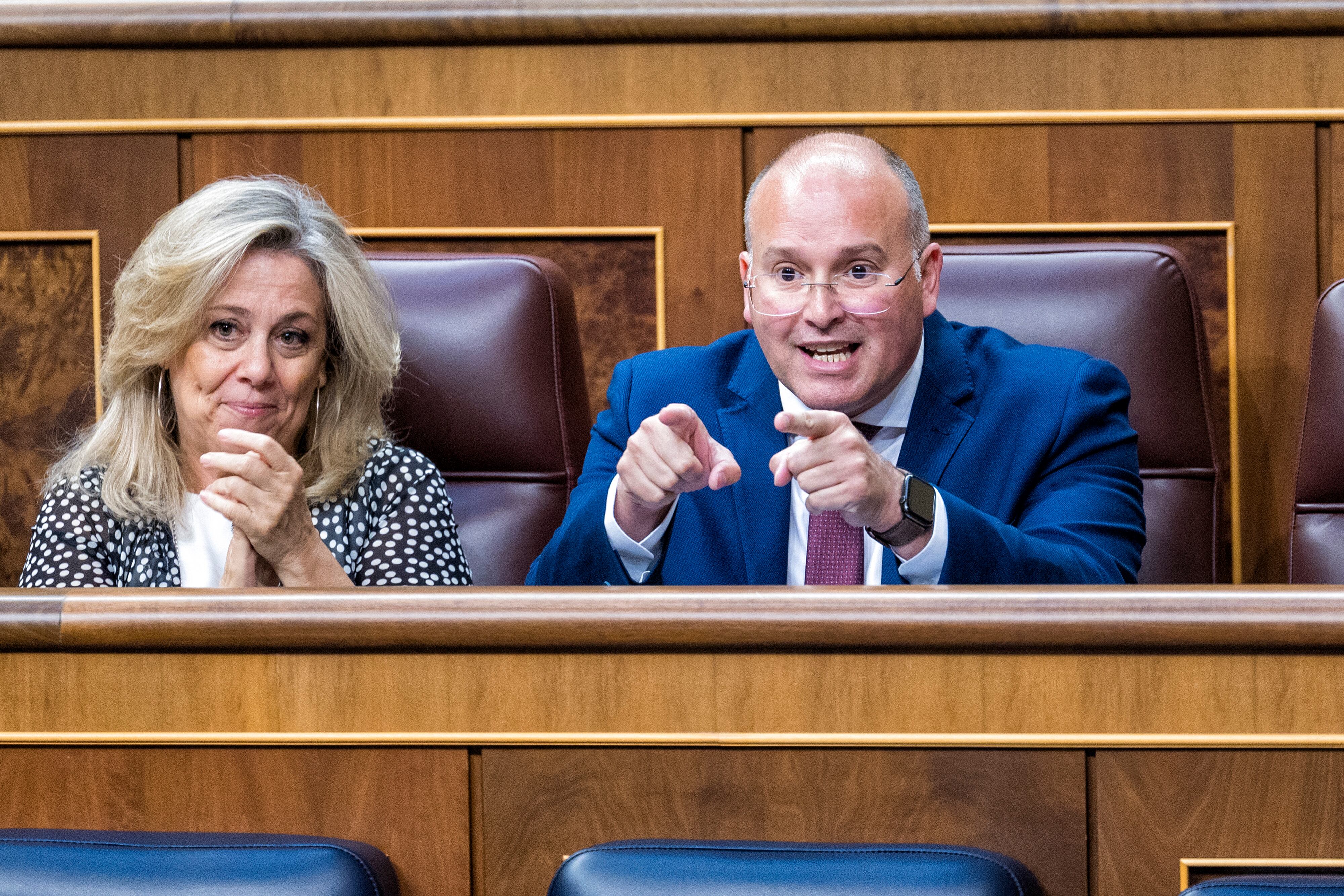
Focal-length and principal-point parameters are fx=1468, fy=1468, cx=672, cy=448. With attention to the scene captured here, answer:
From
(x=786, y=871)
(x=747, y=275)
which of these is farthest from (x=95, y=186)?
(x=786, y=871)

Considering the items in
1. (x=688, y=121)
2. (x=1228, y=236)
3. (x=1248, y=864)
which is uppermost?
(x=688, y=121)

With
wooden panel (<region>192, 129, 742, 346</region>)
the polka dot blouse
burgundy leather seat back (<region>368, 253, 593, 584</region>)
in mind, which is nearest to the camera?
the polka dot blouse

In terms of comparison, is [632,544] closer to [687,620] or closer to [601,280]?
[687,620]

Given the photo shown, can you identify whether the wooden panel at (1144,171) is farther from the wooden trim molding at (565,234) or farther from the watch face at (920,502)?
the watch face at (920,502)

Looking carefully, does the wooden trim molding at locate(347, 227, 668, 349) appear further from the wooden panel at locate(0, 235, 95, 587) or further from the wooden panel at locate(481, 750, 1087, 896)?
the wooden panel at locate(481, 750, 1087, 896)

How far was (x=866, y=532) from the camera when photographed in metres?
0.92

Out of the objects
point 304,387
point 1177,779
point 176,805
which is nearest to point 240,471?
point 304,387

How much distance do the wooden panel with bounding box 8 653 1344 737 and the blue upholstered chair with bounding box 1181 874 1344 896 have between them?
6 centimetres

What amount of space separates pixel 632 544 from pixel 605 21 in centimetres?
55

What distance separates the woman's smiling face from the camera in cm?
105

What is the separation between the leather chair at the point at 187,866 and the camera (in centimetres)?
61

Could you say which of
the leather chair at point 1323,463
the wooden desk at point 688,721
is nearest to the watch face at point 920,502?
the wooden desk at point 688,721

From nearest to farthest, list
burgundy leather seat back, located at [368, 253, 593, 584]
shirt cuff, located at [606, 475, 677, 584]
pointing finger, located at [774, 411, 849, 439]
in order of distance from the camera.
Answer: pointing finger, located at [774, 411, 849, 439] < shirt cuff, located at [606, 475, 677, 584] < burgundy leather seat back, located at [368, 253, 593, 584]

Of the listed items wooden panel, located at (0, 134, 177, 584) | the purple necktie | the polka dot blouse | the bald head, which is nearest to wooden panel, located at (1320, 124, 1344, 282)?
the bald head
